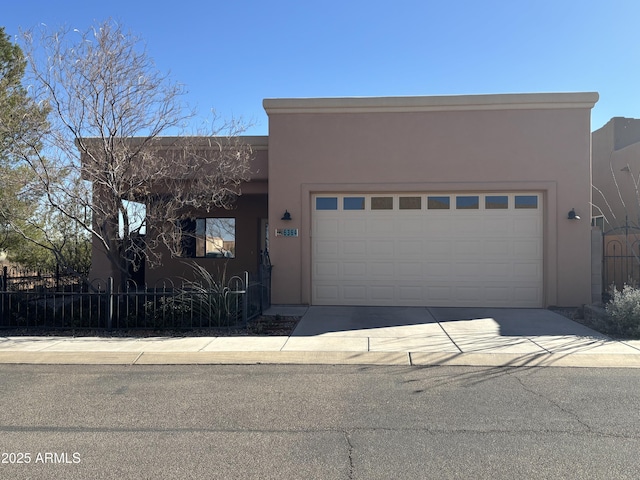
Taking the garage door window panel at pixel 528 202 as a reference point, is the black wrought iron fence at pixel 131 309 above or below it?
below

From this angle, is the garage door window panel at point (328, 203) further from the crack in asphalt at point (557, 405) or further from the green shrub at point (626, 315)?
the crack in asphalt at point (557, 405)

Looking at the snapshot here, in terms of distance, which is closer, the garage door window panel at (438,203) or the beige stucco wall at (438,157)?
the beige stucco wall at (438,157)

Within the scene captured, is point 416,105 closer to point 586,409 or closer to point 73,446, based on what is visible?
point 586,409

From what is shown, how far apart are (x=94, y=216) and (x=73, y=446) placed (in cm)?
710

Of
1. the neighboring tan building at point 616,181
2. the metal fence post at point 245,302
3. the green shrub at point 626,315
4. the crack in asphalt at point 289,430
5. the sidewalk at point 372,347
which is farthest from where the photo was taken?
the neighboring tan building at point 616,181

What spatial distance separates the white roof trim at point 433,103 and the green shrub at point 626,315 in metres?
5.01

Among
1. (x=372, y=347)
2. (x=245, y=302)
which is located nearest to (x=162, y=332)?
(x=245, y=302)

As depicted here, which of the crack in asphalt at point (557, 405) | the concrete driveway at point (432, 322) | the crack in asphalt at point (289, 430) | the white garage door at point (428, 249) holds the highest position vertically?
the white garage door at point (428, 249)

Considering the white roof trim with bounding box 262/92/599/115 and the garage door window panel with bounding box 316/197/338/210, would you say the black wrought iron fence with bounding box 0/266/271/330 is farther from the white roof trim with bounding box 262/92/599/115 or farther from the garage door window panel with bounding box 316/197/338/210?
the white roof trim with bounding box 262/92/599/115

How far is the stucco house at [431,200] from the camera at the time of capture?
11570mm

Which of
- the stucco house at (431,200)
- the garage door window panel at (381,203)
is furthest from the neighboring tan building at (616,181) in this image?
the garage door window panel at (381,203)

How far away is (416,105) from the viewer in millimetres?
11797

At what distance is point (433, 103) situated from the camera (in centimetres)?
1173

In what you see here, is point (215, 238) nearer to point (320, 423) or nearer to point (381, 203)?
point (381, 203)
